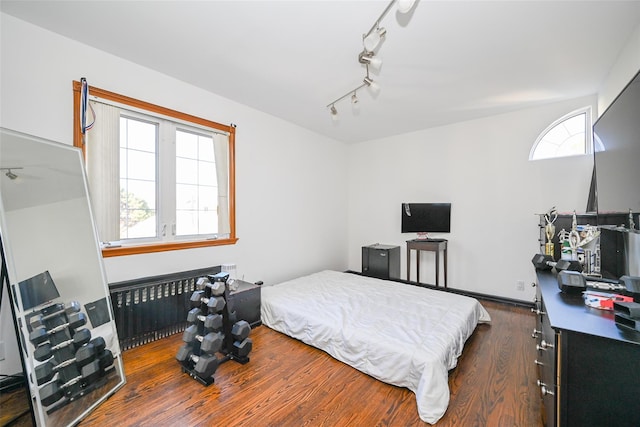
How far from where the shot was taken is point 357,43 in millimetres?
2135

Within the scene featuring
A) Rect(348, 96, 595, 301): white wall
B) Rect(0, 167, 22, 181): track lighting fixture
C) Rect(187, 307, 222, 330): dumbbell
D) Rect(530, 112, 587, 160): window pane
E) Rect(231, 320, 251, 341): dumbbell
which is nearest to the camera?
Rect(0, 167, 22, 181): track lighting fixture

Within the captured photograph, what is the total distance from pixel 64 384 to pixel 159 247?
1.24 meters

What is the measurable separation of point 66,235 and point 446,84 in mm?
3771

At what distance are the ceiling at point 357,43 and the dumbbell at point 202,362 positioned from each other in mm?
2557

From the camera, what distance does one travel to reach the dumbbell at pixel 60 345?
160 centimetres

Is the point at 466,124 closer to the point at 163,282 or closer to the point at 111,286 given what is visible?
the point at 163,282

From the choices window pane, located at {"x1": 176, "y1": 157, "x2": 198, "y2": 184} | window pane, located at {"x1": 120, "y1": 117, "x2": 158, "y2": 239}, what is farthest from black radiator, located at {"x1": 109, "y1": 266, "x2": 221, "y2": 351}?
window pane, located at {"x1": 176, "y1": 157, "x2": 198, "y2": 184}

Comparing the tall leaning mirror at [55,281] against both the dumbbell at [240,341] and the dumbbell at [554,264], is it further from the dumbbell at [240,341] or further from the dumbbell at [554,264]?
the dumbbell at [554,264]

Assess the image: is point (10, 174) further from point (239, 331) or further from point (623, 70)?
point (623, 70)

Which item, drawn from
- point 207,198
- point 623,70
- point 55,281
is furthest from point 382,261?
point 55,281

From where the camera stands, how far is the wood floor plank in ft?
5.26

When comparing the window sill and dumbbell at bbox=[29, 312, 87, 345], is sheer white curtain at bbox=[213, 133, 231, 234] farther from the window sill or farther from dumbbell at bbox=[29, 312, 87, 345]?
dumbbell at bbox=[29, 312, 87, 345]

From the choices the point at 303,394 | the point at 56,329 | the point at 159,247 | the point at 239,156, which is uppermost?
the point at 239,156

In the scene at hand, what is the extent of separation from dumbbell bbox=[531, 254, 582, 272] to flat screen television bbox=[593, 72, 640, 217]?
1.19ft
